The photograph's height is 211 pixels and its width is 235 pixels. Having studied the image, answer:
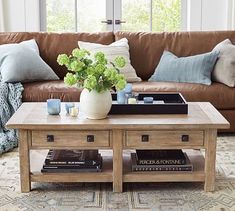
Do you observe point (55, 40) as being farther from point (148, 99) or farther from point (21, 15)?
point (148, 99)

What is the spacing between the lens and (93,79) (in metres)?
2.46

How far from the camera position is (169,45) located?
14.0 ft

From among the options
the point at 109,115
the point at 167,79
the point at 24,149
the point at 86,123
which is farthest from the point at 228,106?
the point at 24,149

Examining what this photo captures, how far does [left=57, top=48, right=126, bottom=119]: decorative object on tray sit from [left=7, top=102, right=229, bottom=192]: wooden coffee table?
87mm

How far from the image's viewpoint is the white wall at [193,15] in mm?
4957

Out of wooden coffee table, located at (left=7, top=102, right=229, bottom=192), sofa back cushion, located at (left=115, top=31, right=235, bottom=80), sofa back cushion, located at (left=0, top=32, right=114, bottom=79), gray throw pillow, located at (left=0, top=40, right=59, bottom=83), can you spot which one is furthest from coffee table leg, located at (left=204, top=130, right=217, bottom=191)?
sofa back cushion, located at (left=0, top=32, right=114, bottom=79)

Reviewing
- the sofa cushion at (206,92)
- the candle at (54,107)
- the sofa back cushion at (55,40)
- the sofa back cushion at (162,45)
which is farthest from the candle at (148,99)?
the sofa back cushion at (55,40)

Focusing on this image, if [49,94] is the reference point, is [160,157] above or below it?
below

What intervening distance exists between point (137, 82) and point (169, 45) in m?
0.54

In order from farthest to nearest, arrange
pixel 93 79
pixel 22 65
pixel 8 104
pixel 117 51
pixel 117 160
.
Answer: pixel 117 51, pixel 22 65, pixel 8 104, pixel 117 160, pixel 93 79

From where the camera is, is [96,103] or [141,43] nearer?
[96,103]

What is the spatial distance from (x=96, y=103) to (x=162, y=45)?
6.21 feet

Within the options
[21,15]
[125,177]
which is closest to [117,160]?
[125,177]

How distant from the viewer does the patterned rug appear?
246 cm
